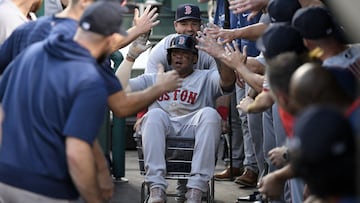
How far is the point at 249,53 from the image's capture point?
322 inches

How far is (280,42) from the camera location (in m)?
5.33

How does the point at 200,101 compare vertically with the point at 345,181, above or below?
below

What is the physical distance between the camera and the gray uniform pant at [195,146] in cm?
749

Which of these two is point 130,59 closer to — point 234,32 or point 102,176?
point 234,32

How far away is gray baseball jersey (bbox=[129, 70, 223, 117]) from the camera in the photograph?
25.7 ft

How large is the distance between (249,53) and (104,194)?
3.42 metres

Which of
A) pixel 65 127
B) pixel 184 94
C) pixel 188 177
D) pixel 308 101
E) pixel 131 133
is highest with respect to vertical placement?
pixel 308 101

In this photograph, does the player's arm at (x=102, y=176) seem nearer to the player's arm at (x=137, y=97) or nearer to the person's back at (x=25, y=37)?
the player's arm at (x=137, y=97)

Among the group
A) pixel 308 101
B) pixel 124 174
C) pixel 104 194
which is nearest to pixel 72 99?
pixel 104 194

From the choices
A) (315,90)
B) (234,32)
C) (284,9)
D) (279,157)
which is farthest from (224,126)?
(315,90)

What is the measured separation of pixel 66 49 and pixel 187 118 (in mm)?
3151

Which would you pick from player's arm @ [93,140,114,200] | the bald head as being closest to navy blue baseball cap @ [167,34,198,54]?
player's arm @ [93,140,114,200]

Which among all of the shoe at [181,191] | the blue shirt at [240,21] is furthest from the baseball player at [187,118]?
the blue shirt at [240,21]

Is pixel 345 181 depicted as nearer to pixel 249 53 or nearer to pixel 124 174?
pixel 249 53
